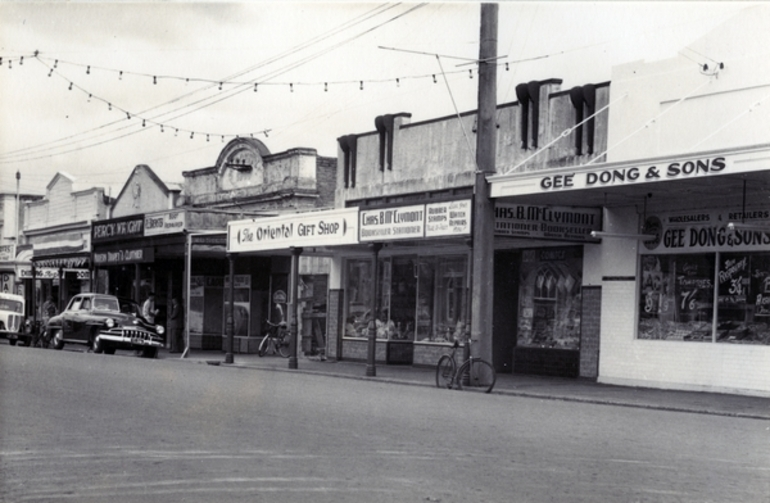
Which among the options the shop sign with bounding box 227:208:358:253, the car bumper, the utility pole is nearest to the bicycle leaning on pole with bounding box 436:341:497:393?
the utility pole

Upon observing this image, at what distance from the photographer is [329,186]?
33594 mm

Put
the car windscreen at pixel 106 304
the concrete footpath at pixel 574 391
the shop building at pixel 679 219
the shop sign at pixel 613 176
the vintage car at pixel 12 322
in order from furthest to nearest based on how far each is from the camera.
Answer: the vintage car at pixel 12 322, the car windscreen at pixel 106 304, the shop building at pixel 679 219, the concrete footpath at pixel 574 391, the shop sign at pixel 613 176

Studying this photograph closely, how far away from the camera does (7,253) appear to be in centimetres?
5172

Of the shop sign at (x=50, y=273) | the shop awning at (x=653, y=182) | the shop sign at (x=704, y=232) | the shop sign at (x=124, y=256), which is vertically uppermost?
the shop awning at (x=653, y=182)

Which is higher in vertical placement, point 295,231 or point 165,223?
point 165,223

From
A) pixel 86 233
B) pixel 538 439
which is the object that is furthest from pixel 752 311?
pixel 86 233

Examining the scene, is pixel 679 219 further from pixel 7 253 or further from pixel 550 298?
pixel 7 253

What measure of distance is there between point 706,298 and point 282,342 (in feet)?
52.1

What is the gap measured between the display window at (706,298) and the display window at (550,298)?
202cm

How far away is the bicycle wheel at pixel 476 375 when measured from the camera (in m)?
20.3

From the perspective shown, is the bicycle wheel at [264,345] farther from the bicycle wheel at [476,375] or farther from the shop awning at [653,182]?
the shop awning at [653,182]

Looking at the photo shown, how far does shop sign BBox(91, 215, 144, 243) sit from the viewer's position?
1403 inches

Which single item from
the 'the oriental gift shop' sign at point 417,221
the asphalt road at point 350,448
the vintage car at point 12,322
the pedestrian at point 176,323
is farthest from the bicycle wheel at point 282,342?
the asphalt road at point 350,448

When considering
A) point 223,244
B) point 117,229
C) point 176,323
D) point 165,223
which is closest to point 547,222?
point 223,244
